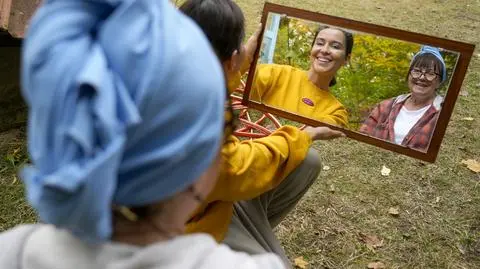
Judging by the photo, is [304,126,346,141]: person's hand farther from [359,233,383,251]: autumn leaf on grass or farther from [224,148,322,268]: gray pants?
[359,233,383,251]: autumn leaf on grass

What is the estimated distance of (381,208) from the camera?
9.48 ft

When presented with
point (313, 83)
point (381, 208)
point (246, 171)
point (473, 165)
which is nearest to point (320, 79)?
point (313, 83)

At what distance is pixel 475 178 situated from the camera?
316cm

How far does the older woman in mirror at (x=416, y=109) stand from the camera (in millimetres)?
1830

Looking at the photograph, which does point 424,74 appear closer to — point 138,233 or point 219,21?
point 219,21

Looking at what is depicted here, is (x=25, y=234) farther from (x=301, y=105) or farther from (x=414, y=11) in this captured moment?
(x=414, y=11)

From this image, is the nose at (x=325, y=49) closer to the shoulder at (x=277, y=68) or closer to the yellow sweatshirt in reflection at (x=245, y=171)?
the shoulder at (x=277, y=68)

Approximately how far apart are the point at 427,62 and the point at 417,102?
15 cm

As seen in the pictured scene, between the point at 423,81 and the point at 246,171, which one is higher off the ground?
the point at 423,81

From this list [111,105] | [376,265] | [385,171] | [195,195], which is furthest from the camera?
[385,171]

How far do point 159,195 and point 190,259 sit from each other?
0.38ft

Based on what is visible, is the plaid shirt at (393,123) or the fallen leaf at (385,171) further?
the fallen leaf at (385,171)

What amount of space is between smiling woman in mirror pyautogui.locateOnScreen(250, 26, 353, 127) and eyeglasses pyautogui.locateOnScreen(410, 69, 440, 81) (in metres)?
0.24

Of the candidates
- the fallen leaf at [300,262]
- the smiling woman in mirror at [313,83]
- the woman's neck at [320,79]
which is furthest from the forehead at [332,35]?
the fallen leaf at [300,262]
